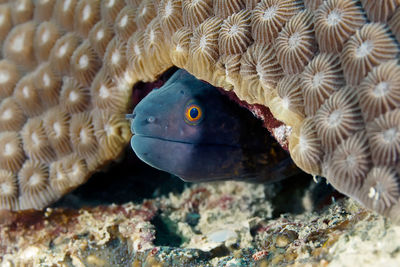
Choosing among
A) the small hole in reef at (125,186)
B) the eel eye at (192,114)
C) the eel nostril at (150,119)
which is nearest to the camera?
the eel nostril at (150,119)

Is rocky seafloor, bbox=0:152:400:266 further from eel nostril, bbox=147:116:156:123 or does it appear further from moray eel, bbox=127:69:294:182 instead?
eel nostril, bbox=147:116:156:123

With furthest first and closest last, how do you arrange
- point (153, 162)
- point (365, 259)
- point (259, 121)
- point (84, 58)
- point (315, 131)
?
point (84, 58)
point (259, 121)
point (153, 162)
point (315, 131)
point (365, 259)

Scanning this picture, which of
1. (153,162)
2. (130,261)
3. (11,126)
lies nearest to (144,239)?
(130,261)

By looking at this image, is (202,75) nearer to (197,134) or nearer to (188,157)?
(197,134)

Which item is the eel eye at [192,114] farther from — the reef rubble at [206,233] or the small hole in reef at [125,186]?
the small hole in reef at [125,186]

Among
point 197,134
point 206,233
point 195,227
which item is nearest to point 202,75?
point 197,134

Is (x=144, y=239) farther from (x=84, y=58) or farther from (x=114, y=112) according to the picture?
(x=84, y=58)

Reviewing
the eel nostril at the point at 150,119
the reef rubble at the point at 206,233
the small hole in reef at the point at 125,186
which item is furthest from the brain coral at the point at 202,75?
the small hole in reef at the point at 125,186
